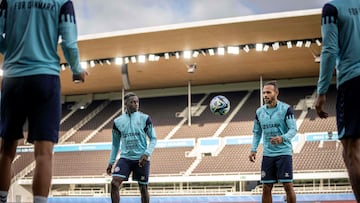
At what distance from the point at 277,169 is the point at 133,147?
2005 mm

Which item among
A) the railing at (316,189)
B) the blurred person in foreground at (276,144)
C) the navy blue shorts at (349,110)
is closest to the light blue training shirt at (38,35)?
the navy blue shorts at (349,110)

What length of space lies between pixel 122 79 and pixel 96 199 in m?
6.81

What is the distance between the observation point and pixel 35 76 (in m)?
3.09

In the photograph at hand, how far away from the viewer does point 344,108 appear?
319 cm

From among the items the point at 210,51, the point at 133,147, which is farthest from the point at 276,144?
the point at 210,51

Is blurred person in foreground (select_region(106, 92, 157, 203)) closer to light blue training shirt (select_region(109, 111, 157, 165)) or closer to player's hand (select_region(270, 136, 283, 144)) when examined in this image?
light blue training shirt (select_region(109, 111, 157, 165))

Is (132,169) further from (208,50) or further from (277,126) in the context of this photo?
(208,50)

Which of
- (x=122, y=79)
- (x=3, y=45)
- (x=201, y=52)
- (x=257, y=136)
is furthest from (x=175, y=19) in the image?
(x=3, y=45)

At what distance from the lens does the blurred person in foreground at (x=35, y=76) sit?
3.05 metres

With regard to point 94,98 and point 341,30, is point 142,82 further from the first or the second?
point 341,30

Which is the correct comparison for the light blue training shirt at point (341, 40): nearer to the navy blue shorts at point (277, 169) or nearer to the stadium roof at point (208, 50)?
the navy blue shorts at point (277, 169)

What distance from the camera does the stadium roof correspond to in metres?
17.4

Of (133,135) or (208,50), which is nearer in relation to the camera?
(133,135)

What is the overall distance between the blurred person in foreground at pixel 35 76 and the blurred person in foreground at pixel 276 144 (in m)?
→ 3.48
